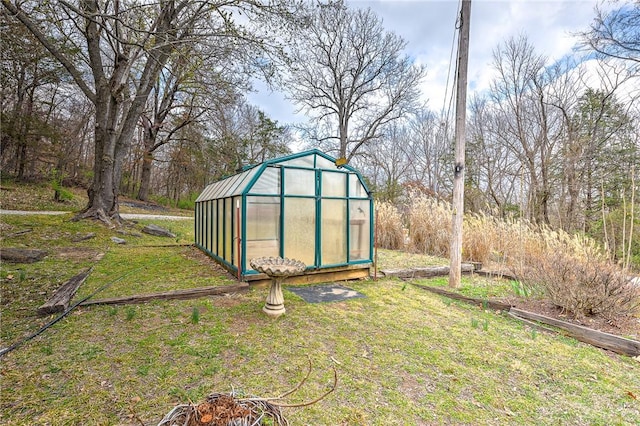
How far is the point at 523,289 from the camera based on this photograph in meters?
4.45

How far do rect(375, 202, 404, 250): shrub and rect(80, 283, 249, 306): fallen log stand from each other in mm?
5496

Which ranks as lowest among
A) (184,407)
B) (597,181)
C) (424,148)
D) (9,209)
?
(184,407)

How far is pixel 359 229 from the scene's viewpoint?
5.32m

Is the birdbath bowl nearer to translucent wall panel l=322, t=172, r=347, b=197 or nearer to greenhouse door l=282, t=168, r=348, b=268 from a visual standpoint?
greenhouse door l=282, t=168, r=348, b=268

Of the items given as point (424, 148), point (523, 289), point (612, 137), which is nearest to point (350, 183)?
point (523, 289)

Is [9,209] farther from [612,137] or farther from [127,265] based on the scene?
[612,137]

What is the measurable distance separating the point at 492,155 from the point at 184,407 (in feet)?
56.4

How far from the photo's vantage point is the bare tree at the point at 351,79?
14.2 m

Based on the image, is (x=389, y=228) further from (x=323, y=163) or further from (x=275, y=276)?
(x=275, y=276)

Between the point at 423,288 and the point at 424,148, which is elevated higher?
the point at 424,148

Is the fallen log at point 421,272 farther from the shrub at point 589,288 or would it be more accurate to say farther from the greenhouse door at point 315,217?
the shrub at point 589,288

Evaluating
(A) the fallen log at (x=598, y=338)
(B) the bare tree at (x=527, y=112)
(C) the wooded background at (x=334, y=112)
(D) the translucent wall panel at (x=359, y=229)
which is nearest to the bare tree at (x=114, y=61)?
(C) the wooded background at (x=334, y=112)

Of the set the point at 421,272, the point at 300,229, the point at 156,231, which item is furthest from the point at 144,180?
the point at 421,272

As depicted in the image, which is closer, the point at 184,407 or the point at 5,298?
the point at 184,407
